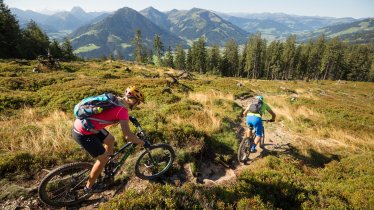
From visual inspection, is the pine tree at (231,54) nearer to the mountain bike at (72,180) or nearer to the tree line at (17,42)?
the tree line at (17,42)

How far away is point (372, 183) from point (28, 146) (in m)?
11.8

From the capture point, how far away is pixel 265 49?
298 feet

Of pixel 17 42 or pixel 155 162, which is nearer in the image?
pixel 155 162

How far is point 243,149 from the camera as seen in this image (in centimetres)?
861

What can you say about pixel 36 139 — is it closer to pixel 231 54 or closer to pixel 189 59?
pixel 189 59

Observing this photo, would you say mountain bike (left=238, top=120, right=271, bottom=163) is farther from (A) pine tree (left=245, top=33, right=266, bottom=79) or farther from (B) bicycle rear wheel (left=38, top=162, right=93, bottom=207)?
(A) pine tree (left=245, top=33, right=266, bottom=79)

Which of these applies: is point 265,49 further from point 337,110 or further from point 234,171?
point 234,171

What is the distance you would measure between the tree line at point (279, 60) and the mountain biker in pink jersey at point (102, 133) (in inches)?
3261

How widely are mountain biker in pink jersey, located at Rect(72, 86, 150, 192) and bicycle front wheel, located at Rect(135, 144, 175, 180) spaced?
44.2 inches

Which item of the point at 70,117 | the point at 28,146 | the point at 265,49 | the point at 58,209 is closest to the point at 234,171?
the point at 58,209

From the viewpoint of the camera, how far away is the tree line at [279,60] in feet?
274

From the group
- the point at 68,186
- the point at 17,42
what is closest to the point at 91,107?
the point at 68,186

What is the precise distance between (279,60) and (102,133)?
9253cm

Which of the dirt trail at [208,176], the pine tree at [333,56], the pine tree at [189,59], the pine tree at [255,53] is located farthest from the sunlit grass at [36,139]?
the pine tree at [333,56]
